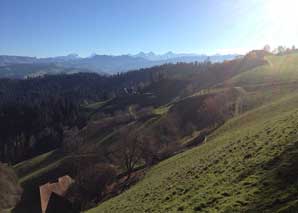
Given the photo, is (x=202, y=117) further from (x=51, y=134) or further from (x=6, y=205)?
(x=51, y=134)

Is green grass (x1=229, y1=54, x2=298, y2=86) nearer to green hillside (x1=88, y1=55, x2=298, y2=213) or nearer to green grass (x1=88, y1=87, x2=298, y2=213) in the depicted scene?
green hillside (x1=88, y1=55, x2=298, y2=213)

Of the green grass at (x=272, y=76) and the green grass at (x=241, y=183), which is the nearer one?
the green grass at (x=241, y=183)

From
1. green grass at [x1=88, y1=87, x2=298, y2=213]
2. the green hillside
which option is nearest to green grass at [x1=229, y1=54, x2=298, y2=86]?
the green hillside

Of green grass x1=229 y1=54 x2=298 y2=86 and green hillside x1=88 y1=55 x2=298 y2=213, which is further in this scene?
green grass x1=229 y1=54 x2=298 y2=86

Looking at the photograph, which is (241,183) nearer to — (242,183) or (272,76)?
(242,183)

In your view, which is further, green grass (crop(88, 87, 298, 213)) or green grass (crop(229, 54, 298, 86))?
green grass (crop(229, 54, 298, 86))

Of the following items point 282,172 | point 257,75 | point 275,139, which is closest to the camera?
point 282,172

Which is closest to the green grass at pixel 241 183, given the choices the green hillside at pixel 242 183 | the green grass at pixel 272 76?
the green hillside at pixel 242 183

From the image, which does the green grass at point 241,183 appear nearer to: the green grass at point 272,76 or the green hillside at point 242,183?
the green hillside at point 242,183

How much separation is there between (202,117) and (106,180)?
41.8m

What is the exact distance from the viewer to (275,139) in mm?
24578

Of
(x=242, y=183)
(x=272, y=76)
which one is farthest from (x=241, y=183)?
(x=272, y=76)

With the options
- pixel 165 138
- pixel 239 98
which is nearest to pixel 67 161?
pixel 165 138

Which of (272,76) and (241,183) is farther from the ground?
(241,183)
